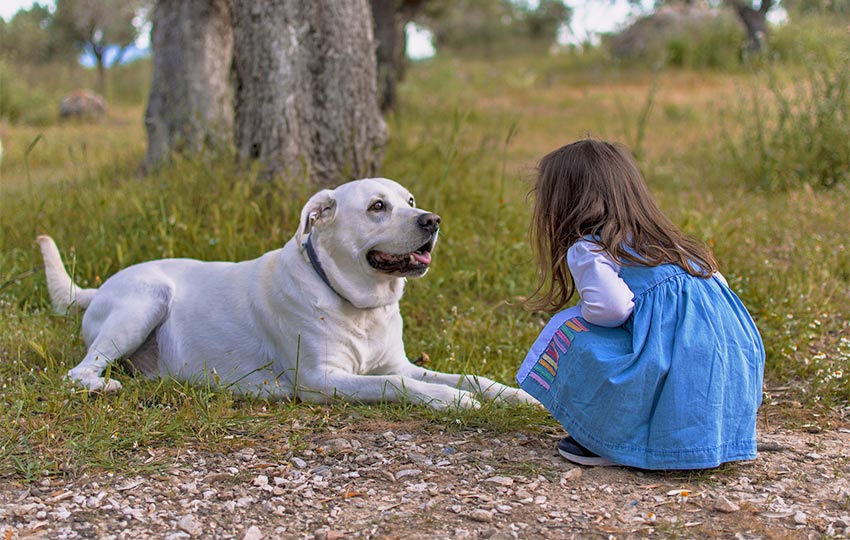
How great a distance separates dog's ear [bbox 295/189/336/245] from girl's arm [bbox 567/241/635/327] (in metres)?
1.21

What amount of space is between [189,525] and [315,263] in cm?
142

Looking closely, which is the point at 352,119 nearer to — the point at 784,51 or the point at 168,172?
the point at 168,172

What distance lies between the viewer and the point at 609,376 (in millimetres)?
2955

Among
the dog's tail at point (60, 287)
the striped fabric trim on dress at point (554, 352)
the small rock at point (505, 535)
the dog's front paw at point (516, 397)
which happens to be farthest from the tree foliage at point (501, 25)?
the small rock at point (505, 535)

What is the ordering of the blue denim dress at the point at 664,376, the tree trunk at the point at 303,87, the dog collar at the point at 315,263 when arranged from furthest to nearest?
the tree trunk at the point at 303,87 < the dog collar at the point at 315,263 < the blue denim dress at the point at 664,376

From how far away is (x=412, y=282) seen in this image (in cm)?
503

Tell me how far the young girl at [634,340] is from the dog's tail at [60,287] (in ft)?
8.19

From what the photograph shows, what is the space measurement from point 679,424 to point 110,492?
192 cm

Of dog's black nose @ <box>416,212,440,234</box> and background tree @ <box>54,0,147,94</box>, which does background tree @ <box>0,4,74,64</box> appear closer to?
background tree @ <box>54,0,147,94</box>

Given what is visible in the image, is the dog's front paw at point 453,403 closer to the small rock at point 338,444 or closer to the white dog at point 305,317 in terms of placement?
the white dog at point 305,317

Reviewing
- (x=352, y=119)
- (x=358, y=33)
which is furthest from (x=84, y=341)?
(x=358, y=33)

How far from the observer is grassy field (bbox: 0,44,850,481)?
3.41m

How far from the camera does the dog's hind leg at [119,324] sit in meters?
3.94

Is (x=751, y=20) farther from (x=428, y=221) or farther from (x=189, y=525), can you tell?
(x=189, y=525)
